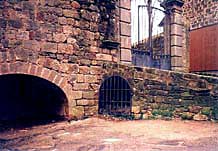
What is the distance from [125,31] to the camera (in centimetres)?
753

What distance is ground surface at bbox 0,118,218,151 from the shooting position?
400 centimetres

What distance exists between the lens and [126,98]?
645 cm

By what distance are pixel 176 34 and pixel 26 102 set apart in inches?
204

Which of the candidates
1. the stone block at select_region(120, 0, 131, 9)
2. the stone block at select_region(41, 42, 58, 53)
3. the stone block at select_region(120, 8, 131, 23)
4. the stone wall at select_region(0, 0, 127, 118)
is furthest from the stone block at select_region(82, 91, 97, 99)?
the stone block at select_region(120, 0, 131, 9)

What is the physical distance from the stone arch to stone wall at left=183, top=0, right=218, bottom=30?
7348 millimetres

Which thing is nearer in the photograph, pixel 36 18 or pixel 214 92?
pixel 36 18

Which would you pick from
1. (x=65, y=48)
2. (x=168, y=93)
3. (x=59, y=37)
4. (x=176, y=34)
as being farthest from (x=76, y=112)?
(x=176, y=34)

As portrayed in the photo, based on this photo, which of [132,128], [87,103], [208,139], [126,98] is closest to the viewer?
[208,139]

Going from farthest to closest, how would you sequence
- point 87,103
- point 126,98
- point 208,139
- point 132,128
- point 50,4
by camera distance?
point 126,98
point 87,103
point 50,4
point 132,128
point 208,139

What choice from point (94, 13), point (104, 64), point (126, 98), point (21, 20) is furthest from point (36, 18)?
point (126, 98)

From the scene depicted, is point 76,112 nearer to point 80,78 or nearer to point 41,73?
point 80,78

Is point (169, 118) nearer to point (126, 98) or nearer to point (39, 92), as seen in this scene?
point (126, 98)

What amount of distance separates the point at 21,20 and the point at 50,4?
0.69 meters

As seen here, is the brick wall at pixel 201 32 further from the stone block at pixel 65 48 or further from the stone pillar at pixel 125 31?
the stone block at pixel 65 48
